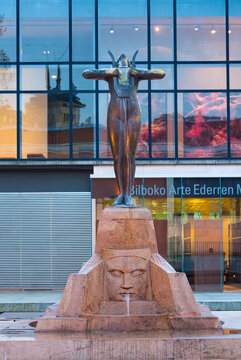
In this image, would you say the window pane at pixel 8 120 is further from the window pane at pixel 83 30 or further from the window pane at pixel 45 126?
the window pane at pixel 83 30

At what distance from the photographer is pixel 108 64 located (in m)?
25.8

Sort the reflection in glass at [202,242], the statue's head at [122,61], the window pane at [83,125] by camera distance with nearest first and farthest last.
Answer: the statue's head at [122,61]
the reflection in glass at [202,242]
the window pane at [83,125]

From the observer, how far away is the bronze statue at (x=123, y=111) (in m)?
13.3

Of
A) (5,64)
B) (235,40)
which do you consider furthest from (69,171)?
(235,40)

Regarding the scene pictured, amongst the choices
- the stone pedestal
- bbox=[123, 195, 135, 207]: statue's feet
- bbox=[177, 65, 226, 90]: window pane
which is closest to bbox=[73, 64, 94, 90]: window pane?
bbox=[177, 65, 226, 90]: window pane

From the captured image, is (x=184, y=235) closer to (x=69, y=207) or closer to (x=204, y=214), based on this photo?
(x=204, y=214)

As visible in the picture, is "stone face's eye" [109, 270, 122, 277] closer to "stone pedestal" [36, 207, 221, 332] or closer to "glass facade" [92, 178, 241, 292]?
"stone pedestal" [36, 207, 221, 332]

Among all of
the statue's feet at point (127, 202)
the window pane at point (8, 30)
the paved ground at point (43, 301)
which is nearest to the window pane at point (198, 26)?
the window pane at point (8, 30)

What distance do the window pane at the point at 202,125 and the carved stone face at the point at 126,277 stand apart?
13794 mm

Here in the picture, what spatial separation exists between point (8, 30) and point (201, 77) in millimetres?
7422

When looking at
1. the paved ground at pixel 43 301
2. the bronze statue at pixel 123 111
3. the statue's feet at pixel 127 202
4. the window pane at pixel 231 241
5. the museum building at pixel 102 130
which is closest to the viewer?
the statue's feet at pixel 127 202

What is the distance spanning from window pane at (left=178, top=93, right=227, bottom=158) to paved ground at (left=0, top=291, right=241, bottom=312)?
5320 millimetres

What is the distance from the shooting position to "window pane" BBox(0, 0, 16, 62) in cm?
2603

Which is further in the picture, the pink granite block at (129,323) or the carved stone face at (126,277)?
the carved stone face at (126,277)
